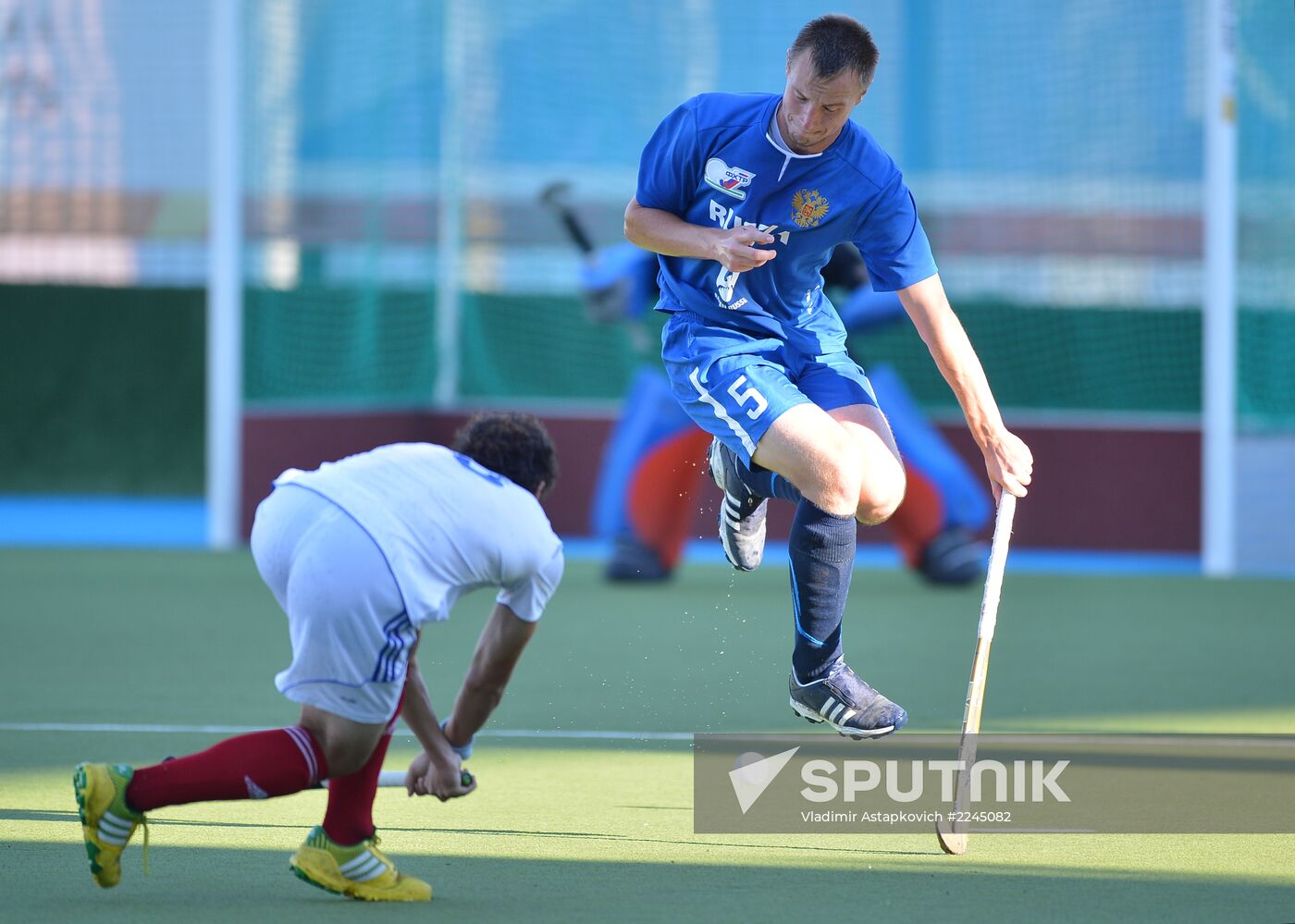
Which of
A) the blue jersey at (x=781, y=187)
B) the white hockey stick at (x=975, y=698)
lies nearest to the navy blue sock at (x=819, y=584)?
the white hockey stick at (x=975, y=698)

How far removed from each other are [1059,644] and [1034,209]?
440 cm

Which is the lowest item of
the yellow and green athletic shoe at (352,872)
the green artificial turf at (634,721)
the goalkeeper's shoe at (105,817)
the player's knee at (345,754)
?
the green artificial turf at (634,721)

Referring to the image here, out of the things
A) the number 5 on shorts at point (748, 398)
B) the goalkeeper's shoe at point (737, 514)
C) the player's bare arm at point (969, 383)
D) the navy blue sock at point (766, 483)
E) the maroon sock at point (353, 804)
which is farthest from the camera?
the goalkeeper's shoe at point (737, 514)

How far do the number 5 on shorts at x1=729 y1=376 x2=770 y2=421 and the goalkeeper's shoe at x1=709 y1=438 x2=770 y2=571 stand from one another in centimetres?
41

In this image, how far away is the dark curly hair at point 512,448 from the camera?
3.44 m

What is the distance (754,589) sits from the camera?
8.68 m

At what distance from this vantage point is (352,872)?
3.26 meters

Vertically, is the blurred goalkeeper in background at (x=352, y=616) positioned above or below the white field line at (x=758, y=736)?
above

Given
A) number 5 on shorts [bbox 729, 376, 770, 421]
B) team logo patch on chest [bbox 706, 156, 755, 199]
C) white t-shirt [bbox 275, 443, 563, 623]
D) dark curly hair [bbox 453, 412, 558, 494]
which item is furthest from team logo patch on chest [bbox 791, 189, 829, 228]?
white t-shirt [bbox 275, 443, 563, 623]

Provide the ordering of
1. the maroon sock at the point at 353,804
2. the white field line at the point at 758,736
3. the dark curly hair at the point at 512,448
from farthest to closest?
the white field line at the point at 758,736, the dark curly hair at the point at 512,448, the maroon sock at the point at 353,804

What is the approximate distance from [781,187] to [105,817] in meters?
1.90

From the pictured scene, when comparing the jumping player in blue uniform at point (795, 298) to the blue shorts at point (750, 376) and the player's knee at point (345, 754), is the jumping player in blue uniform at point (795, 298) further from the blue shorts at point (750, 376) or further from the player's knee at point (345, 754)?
the player's knee at point (345, 754)

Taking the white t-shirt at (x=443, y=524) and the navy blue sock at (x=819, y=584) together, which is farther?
the navy blue sock at (x=819, y=584)

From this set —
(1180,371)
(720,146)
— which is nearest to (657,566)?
(1180,371)
